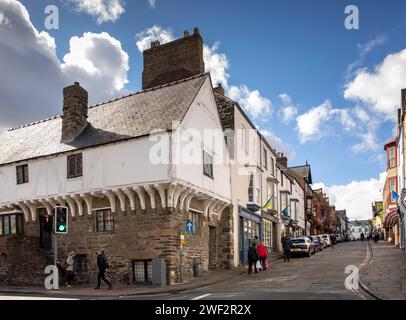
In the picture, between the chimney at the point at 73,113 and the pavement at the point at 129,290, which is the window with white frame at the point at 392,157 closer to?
the pavement at the point at 129,290

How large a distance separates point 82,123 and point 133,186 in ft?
21.7

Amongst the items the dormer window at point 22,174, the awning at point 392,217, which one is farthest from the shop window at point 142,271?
the awning at point 392,217

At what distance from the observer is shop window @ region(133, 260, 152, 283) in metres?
21.4

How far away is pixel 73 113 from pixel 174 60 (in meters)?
9.41

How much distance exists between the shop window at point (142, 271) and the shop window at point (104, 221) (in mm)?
2371

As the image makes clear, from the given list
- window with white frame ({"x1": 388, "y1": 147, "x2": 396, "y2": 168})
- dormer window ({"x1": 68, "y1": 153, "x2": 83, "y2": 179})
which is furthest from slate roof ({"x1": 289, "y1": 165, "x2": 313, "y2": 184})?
dormer window ({"x1": 68, "y1": 153, "x2": 83, "y2": 179})

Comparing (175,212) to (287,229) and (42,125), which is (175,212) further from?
(287,229)

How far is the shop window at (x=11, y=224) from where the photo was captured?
25.8 m

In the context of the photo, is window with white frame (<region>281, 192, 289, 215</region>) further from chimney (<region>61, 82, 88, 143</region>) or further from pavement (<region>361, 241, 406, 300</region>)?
chimney (<region>61, 82, 88, 143</region>)

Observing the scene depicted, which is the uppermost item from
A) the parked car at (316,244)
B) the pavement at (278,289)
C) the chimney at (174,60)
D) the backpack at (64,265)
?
the chimney at (174,60)

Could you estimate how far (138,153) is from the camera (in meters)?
21.5

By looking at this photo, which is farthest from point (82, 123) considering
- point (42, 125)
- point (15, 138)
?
point (15, 138)

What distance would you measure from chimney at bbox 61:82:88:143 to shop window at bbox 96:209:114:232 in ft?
15.7
